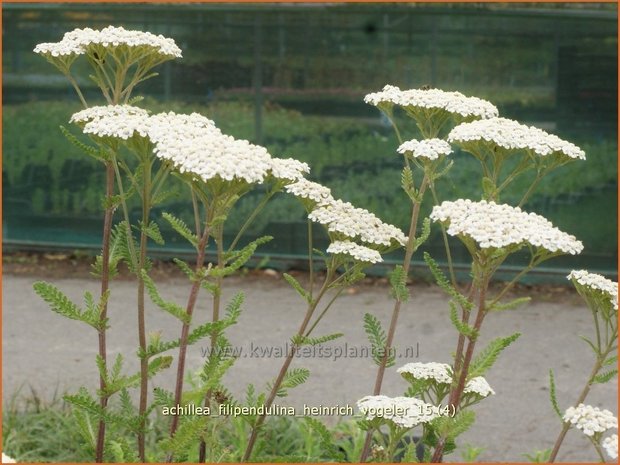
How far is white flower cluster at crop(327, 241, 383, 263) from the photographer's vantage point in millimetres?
2521

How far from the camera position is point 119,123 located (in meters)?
2.33

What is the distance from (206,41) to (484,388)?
5.35m

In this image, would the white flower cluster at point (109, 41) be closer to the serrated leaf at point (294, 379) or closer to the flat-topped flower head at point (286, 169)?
the flat-topped flower head at point (286, 169)

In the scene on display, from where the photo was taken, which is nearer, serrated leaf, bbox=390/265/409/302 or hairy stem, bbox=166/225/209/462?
hairy stem, bbox=166/225/209/462

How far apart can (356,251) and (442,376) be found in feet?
1.40

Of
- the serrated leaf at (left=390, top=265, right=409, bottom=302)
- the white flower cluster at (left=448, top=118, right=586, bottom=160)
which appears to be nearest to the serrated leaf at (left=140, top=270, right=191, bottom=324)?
the serrated leaf at (left=390, top=265, right=409, bottom=302)

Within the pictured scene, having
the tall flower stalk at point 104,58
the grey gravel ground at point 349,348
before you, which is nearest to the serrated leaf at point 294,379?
the tall flower stalk at point 104,58

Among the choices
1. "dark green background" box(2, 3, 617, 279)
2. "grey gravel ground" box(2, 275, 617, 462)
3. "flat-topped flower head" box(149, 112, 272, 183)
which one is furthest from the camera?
"dark green background" box(2, 3, 617, 279)

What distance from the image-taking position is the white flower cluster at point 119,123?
2309 millimetres

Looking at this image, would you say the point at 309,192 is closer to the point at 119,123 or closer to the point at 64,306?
the point at 119,123

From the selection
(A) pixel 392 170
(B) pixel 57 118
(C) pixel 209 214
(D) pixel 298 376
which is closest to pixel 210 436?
(D) pixel 298 376

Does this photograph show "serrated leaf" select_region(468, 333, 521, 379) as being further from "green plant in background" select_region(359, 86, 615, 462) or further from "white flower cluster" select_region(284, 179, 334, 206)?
"white flower cluster" select_region(284, 179, 334, 206)

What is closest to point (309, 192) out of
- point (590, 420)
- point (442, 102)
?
Result: point (442, 102)

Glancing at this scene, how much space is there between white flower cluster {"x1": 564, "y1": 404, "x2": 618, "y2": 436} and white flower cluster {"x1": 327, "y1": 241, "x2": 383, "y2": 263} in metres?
0.63
